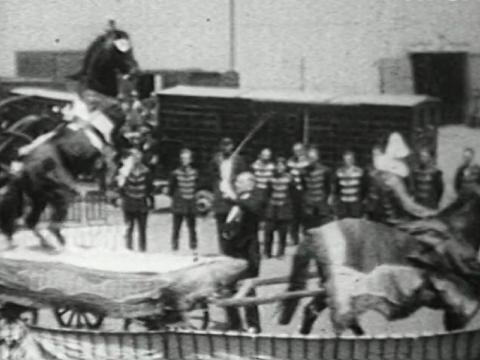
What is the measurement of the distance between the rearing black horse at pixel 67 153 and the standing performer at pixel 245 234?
0.91m

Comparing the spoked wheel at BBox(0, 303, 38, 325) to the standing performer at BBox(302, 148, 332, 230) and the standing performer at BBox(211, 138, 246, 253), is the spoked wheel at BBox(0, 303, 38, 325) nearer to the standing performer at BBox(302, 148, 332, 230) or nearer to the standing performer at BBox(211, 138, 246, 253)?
the standing performer at BBox(211, 138, 246, 253)

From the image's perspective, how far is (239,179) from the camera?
19.8 ft

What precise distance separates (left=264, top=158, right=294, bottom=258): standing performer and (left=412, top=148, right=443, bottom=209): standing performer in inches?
31.1

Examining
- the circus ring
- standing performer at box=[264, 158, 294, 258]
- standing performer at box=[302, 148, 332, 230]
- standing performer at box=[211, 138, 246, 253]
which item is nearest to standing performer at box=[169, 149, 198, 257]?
standing performer at box=[211, 138, 246, 253]

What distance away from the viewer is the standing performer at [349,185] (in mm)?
5828

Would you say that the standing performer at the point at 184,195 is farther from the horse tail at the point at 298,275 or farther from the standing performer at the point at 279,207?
the horse tail at the point at 298,275

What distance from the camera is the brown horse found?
5.69 m

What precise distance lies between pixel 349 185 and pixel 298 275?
652 millimetres

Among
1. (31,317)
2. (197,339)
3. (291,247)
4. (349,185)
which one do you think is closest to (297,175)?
(349,185)

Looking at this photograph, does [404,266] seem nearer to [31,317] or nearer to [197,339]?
[197,339]

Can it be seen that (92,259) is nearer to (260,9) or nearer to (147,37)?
(147,37)

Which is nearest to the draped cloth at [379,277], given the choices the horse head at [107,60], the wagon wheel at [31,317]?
the horse head at [107,60]

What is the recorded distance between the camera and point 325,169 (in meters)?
5.91

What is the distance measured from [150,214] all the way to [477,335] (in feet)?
7.31
